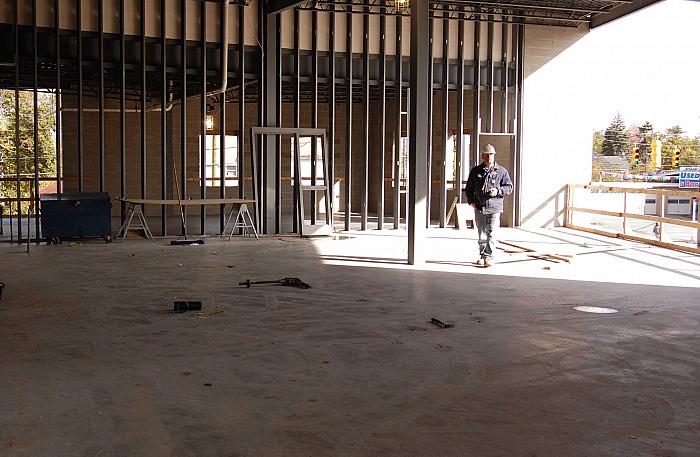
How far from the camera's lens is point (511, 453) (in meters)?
3.51

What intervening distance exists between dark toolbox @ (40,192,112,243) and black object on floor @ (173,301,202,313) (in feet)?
22.2

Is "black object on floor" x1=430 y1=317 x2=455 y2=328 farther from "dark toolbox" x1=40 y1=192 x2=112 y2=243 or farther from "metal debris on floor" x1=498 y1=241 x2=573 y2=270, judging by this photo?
"dark toolbox" x1=40 y1=192 x2=112 y2=243

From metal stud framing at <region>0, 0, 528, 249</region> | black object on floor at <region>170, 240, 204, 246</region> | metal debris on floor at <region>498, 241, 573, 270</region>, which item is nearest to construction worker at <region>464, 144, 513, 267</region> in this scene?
metal debris on floor at <region>498, 241, 573, 270</region>

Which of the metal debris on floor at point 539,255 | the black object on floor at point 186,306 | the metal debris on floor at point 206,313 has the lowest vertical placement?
the metal debris on floor at point 206,313

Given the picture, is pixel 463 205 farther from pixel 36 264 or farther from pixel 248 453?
pixel 248 453

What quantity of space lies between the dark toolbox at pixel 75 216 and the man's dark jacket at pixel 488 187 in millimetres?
6889

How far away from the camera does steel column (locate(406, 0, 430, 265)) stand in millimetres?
10422

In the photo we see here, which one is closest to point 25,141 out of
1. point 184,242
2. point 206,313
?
point 184,242

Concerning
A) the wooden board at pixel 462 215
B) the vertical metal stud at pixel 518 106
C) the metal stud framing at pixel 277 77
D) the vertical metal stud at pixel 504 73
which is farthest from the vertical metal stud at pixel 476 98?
the wooden board at pixel 462 215

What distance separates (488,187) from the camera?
10.2 metres

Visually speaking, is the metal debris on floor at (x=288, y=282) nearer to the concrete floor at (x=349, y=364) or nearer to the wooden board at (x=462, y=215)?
the concrete floor at (x=349, y=364)

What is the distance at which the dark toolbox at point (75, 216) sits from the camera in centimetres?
1291

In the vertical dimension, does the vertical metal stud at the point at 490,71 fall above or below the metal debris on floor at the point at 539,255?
above

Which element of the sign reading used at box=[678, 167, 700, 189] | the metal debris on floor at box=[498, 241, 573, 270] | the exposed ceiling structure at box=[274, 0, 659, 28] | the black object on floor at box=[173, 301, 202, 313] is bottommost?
the black object on floor at box=[173, 301, 202, 313]
